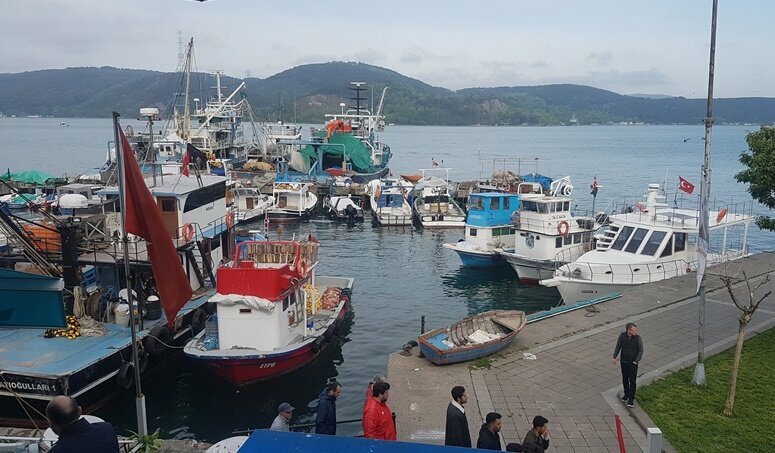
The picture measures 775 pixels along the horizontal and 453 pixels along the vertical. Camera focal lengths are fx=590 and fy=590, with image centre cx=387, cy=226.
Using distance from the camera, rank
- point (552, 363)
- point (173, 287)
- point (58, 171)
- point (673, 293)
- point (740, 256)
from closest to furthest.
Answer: point (173, 287), point (552, 363), point (673, 293), point (740, 256), point (58, 171)

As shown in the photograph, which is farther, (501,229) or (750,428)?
(501,229)

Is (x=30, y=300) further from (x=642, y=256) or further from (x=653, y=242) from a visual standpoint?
(x=653, y=242)

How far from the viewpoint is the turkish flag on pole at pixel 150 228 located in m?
8.98

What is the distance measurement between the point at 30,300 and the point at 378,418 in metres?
10.3

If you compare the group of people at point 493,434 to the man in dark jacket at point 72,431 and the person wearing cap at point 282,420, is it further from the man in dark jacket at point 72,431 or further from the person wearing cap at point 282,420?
the man in dark jacket at point 72,431

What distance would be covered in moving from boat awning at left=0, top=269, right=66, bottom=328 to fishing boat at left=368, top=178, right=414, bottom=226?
33060mm

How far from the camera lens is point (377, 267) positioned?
112ft

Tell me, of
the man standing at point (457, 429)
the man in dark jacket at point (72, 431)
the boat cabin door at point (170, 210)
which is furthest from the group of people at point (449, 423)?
the boat cabin door at point (170, 210)

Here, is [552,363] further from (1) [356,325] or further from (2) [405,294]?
(2) [405,294]

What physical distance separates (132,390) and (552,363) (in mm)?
11553

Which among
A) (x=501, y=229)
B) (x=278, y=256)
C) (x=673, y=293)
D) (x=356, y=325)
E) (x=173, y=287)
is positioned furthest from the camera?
(x=501, y=229)

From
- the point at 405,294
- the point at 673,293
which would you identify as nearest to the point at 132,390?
the point at 405,294

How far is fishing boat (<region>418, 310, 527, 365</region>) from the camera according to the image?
47.6ft

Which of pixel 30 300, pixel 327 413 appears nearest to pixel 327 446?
pixel 327 413
